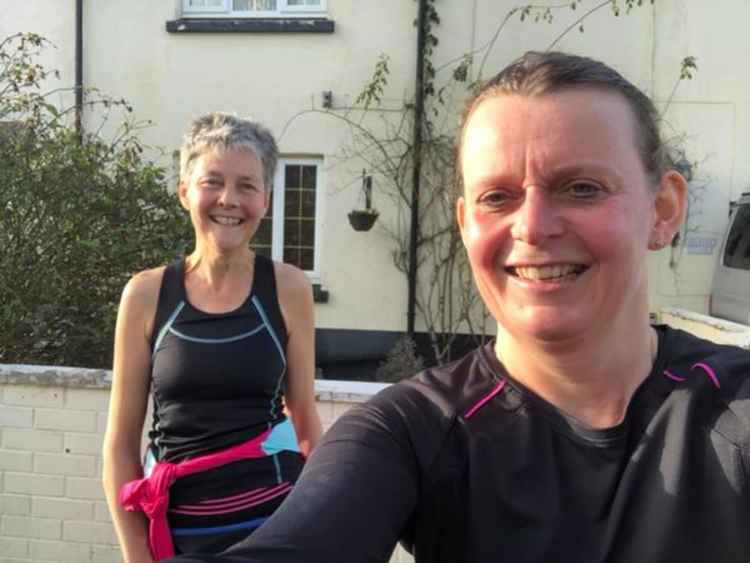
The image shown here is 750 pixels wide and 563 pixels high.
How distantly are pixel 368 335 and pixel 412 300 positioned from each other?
0.65 meters

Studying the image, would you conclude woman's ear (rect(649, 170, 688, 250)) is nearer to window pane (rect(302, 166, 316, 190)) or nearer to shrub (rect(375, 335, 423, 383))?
shrub (rect(375, 335, 423, 383))

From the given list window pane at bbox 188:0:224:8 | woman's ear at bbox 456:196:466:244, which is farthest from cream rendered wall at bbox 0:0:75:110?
woman's ear at bbox 456:196:466:244

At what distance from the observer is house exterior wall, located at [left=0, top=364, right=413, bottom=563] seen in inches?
133

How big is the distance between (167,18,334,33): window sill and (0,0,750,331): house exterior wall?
0.08 m

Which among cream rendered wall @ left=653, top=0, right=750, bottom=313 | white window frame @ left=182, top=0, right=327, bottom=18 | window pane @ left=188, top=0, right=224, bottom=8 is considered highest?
window pane @ left=188, top=0, right=224, bottom=8

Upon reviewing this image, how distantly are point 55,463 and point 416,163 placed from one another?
5.65 m

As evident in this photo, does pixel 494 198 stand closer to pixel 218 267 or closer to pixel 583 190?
pixel 583 190

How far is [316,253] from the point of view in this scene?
8.65m

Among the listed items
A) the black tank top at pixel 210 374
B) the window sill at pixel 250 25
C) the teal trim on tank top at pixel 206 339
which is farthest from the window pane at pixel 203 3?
the teal trim on tank top at pixel 206 339

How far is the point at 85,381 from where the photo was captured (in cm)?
338

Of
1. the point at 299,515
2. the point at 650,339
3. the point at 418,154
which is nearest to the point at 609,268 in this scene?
the point at 650,339

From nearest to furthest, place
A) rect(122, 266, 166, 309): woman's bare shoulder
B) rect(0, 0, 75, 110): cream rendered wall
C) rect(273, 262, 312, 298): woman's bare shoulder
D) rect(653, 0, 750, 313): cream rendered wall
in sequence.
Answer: rect(122, 266, 166, 309): woman's bare shoulder
rect(273, 262, 312, 298): woman's bare shoulder
rect(653, 0, 750, 313): cream rendered wall
rect(0, 0, 75, 110): cream rendered wall

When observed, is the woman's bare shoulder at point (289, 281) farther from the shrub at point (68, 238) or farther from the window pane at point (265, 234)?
the window pane at point (265, 234)

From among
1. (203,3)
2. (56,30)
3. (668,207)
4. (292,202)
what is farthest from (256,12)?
(668,207)
